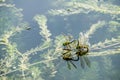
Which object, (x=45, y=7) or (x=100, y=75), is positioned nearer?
(x=100, y=75)

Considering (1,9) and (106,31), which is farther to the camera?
(106,31)

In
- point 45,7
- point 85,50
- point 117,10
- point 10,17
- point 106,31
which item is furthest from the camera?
point 45,7

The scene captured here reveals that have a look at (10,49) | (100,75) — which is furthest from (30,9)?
(10,49)

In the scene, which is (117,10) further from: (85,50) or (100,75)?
(100,75)

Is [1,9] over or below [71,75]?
over

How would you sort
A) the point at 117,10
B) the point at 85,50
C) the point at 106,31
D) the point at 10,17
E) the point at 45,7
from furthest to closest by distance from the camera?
the point at 45,7 < the point at 106,31 < the point at 10,17 < the point at 117,10 < the point at 85,50

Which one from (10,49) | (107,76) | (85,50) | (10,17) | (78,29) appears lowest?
(107,76)

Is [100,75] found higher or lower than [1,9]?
lower

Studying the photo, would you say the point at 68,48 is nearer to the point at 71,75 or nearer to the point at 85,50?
the point at 85,50

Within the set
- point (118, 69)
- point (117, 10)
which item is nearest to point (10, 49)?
point (117, 10)
